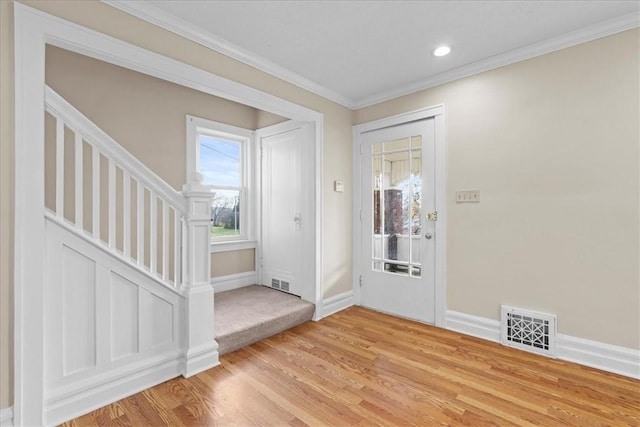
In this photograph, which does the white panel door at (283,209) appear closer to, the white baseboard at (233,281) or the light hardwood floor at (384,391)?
the white baseboard at (233,281)

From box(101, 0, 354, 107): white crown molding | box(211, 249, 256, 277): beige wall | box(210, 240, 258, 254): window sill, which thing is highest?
box(101, 0, 354, 107): white crown molding

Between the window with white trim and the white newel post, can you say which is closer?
the white newel post

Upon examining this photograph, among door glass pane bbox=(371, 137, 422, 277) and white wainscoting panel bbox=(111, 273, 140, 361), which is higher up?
door glass pane bbox=(371, 137, 422, 277)

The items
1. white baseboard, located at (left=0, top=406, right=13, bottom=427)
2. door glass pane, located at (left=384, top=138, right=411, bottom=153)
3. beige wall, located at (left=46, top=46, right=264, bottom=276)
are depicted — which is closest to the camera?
white baseboard, located at (left=0, top=406, right=13, bottom=427)

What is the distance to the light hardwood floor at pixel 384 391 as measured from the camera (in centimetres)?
170

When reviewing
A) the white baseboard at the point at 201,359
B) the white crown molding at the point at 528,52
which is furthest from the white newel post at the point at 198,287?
the white crown molding at the point at 528,52

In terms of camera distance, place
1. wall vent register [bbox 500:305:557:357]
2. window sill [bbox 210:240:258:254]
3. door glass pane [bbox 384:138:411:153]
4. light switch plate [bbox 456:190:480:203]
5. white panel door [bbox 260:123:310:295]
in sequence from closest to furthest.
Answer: wall vent register [bbox 500:305:557:357] < light switch plate [bbox 456:190:480:203] < door glass pane [bbox 384:138:411:153] < white panel door [bbox 260:123:310:295] < window sill [bbox 210:240:258:254]

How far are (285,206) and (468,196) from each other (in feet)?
6.64

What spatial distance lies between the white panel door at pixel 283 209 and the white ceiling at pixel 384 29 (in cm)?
95

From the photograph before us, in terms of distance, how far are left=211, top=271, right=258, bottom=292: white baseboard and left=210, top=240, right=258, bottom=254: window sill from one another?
0.33 meters

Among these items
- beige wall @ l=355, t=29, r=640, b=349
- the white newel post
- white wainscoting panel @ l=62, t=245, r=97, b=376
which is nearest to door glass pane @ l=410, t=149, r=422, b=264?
beige wall @ l=355, t=29, r=640, b=349

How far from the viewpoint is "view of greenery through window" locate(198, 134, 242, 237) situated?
3.69 m

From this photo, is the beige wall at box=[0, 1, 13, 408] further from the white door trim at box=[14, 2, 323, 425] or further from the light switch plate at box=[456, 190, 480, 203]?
the light switch plate at box=[456, 190, 480, 203]

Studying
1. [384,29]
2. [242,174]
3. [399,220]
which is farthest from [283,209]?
[384,29]
